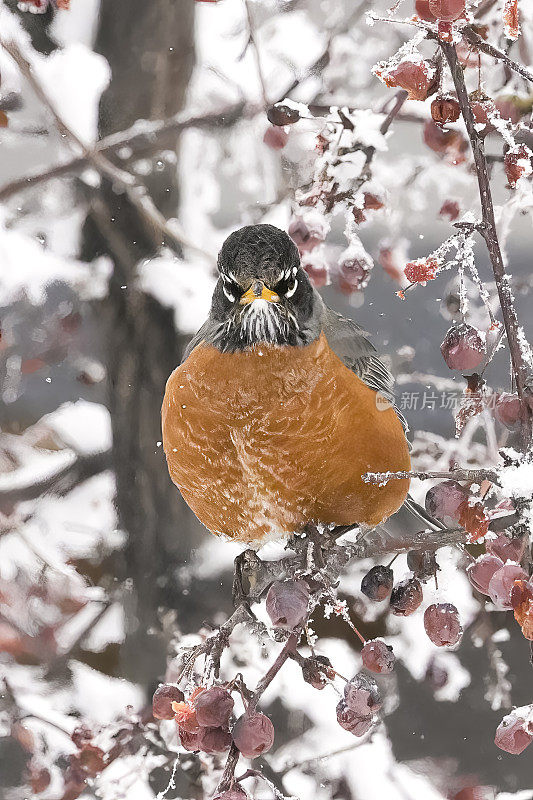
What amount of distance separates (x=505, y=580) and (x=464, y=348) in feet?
0.82

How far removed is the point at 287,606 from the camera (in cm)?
70

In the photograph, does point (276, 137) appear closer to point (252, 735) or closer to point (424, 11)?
point (424, 11)

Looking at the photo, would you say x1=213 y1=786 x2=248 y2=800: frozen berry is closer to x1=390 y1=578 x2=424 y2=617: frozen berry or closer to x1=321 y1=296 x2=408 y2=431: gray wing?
x1=390 y1=578 x2=424 y2=617: frozen berry

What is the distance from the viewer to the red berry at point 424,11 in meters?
0.60

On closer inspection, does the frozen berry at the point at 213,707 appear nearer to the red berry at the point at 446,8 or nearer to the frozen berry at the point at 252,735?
the frozen berry at the point at 252,735

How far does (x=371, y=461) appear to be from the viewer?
936mm

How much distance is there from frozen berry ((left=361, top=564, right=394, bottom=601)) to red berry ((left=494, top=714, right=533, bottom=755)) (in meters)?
0.20

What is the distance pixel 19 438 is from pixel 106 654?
0.55 meters

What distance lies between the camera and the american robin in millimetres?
874

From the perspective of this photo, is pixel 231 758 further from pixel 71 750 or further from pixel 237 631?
pixel 71 750

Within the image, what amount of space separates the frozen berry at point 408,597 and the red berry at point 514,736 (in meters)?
0.15

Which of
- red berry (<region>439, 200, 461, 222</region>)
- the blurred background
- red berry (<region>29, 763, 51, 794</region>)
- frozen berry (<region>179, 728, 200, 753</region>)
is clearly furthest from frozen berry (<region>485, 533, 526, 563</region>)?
red berry (<region>29, 763, 51, 794</region>)

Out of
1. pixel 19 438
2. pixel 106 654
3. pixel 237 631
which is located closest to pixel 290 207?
pixel 19 438

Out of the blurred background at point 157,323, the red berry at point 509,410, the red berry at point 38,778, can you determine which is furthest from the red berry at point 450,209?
the red berry at point 38,778
